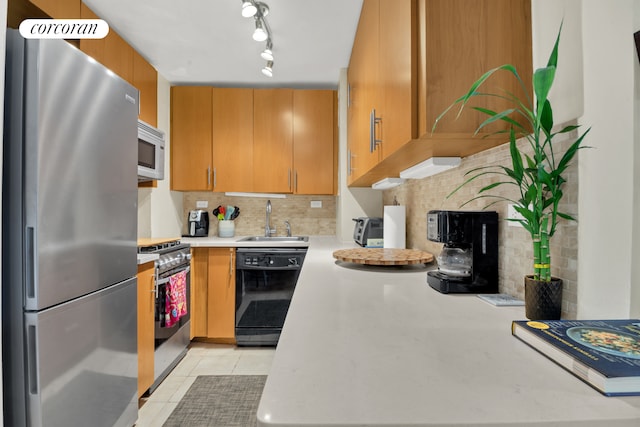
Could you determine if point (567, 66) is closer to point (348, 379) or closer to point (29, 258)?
point (348, 379)

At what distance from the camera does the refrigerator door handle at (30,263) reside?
108cm

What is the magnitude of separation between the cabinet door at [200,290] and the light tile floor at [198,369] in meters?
0.18

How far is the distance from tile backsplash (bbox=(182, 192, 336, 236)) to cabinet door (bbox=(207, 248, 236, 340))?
625mm

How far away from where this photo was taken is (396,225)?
1969 millimetres

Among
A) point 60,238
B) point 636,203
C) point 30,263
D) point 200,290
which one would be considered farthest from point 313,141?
point 636,203

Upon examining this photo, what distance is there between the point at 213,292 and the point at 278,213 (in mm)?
1052

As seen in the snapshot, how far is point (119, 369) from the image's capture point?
5.01ft

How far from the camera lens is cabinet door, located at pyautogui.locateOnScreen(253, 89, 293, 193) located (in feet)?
10.2

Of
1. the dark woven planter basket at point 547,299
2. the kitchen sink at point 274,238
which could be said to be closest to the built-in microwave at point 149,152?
Answer: the kitchen sink at point 274,238

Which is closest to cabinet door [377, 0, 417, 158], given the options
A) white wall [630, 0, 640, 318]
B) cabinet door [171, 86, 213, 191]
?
white wall [630, 0, 640, 318]

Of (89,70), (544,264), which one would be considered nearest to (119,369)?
(89,70)

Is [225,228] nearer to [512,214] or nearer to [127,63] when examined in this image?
[127,63]

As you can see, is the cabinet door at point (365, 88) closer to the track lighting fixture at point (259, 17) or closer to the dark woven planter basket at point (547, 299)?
the track lighting fixture at point (259, 17)

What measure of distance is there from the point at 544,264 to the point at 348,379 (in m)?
0.57
